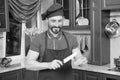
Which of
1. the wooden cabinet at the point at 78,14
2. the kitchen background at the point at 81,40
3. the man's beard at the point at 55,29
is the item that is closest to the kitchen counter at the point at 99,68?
the kitchen background at the point at 81,40

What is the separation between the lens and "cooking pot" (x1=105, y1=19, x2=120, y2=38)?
2.99 m

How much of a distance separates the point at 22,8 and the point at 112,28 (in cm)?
144

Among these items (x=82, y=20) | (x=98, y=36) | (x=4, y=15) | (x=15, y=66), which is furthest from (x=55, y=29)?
(x=15, y=66)

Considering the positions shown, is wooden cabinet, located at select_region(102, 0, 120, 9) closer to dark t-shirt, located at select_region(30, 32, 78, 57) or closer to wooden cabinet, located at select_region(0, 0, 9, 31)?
dark t-shirt, located at select_region(30, 32, 78, 57)

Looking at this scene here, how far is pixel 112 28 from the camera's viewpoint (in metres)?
2.99

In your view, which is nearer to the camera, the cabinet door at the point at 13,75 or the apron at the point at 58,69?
the apron at the point at 58,69

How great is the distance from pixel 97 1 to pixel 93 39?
583mm

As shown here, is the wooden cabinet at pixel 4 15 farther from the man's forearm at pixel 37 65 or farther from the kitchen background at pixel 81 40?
the man's forearm at pixel 37 65

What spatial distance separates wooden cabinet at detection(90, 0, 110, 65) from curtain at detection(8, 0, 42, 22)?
3.29ft

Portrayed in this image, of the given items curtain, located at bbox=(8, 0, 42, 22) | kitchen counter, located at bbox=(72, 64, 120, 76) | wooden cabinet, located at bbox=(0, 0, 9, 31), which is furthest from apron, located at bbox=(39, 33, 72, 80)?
curtain, located at bbox=(8, 0, 42, 22)

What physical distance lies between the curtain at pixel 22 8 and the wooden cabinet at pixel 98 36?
39.5 inches

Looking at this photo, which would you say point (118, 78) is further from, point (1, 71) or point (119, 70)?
point (1, 71)

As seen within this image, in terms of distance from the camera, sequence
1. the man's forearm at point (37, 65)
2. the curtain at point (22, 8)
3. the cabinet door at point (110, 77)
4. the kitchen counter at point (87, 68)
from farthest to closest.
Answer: the curtain at point (22, 8)
the kitchen counter at point (87, 68)
the cabinet door at point (110, 77)
the man's forearm at point (37, 65)

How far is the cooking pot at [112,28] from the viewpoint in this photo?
299cm
